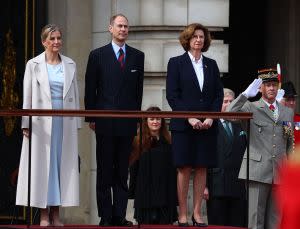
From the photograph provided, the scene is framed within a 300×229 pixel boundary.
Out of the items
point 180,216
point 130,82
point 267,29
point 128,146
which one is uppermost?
point 267,29

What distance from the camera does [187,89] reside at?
937cm

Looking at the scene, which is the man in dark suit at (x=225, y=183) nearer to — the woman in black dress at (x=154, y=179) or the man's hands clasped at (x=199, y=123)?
the woman in black dress at (x=154, y=179)

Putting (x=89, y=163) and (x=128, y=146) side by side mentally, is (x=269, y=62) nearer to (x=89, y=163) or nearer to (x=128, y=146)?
(x=89, y=163)

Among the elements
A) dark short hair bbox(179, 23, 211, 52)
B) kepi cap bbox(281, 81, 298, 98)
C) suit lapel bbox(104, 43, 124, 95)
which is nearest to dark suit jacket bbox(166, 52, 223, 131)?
dark short hair bbox(179, 23, 211, 52)

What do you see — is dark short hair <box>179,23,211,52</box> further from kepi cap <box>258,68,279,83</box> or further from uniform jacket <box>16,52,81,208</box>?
uniform jacket <box>16,52,81,208</box>

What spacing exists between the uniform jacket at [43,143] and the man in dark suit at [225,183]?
169cm

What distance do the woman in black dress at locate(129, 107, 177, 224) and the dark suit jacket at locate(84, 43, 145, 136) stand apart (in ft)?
1.65

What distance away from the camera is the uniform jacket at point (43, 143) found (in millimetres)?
9125

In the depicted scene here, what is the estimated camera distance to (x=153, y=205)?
991cm

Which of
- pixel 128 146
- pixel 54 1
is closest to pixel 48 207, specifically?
pixel 128 146

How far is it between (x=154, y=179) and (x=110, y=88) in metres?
1.10

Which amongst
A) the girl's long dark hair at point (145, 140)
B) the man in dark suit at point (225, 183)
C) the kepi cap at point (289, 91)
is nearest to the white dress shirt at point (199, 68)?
the girl's long dark hair at point (145, 140)

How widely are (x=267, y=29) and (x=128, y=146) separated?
6.00 m

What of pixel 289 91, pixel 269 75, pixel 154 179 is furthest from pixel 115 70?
pixel 289 91
